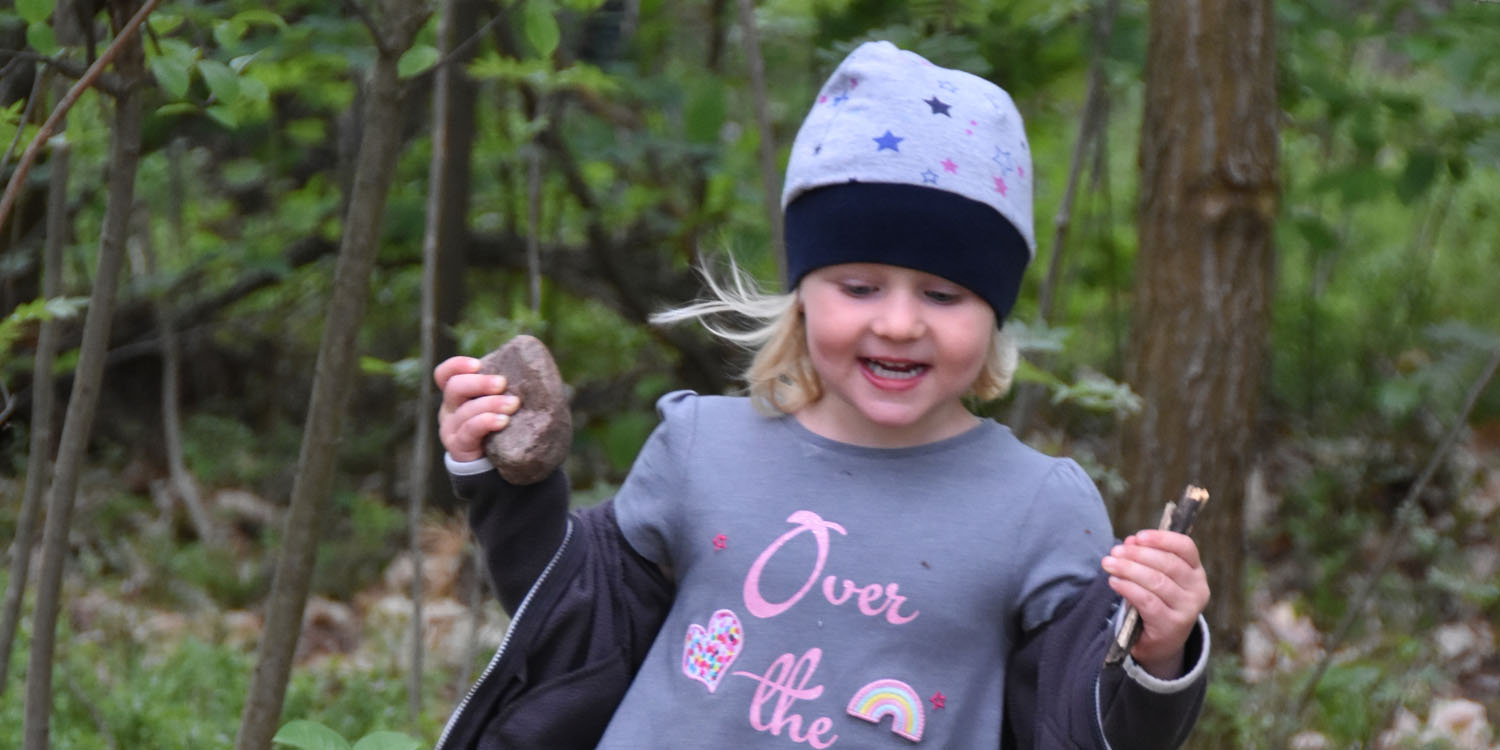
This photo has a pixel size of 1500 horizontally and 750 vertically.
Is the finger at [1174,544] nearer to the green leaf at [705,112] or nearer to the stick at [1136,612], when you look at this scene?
the stick at [1136,612]

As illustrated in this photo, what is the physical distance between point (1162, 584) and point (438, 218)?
201 cm

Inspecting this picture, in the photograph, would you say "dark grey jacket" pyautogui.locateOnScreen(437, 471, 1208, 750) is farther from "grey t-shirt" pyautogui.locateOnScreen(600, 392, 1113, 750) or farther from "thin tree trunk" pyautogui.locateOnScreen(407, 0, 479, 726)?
"thin tree trunk" pyautogui.locateOnScreen(407, 0, 479, 726)

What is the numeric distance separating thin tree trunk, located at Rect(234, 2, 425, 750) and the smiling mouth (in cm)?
80

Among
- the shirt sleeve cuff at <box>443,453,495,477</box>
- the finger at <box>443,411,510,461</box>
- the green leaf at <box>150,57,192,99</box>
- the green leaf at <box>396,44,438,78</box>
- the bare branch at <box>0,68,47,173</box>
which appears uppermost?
the green leaf at <box>150,57,192,99</box>

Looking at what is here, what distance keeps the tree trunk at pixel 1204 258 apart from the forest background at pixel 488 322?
0.03m

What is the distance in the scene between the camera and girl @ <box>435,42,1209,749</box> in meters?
1.77

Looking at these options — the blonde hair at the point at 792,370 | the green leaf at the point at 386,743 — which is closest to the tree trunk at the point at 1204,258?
the blonde hair at the point at 792,370

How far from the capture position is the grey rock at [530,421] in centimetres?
176

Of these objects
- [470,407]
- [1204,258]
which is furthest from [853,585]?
[1204,258]

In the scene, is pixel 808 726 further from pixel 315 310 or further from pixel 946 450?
pixel 315 310

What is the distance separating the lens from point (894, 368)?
1847 millimetres

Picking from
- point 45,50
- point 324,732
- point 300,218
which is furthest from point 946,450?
point 300,218

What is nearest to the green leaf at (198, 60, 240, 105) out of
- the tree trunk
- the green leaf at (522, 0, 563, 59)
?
the green leaf at (522, 0, 563, 59)

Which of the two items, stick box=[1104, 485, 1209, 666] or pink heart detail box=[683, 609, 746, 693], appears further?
pink heart detail box=[683, 609, 746, 693]
